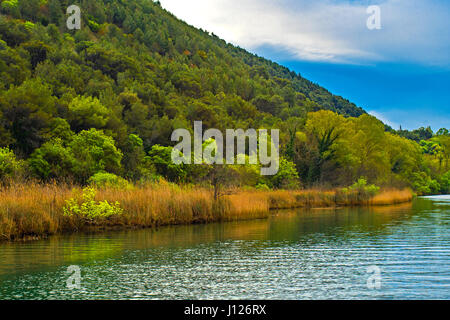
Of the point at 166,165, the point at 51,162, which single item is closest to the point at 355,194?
the point at 166,165

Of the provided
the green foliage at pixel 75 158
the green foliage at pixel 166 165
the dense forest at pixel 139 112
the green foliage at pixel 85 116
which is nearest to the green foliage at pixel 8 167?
the dense forest at pixel 139 112

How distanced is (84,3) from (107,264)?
112009 millimetres

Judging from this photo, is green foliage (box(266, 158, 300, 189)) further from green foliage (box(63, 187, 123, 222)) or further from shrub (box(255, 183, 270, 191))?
green foliage (box(63, 187, 123, 222))

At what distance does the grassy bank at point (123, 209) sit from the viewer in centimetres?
2047

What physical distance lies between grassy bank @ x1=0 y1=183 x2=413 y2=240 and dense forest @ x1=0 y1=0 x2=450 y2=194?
4.52 metres

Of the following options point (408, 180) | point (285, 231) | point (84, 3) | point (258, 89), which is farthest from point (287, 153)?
point (84, 3)

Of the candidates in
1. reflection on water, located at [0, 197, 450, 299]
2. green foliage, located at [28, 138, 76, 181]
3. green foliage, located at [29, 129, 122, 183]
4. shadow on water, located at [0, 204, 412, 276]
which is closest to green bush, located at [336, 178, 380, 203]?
shadow on water, located at [0, 204, 412, 276]

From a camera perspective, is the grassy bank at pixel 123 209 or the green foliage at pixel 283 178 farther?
the green foliage at pixel 283 178

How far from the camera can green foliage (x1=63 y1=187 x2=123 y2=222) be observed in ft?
73.6

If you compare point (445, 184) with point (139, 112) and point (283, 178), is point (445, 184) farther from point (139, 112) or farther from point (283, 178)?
point (139, 112)

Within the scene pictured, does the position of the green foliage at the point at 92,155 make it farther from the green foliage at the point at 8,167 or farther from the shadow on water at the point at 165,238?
the shadow on water at the point at 165,238

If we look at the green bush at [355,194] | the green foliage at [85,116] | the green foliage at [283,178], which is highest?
the green foliage at [85,116]

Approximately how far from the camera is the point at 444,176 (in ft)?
322

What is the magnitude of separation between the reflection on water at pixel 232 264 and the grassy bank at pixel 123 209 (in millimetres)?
1193
